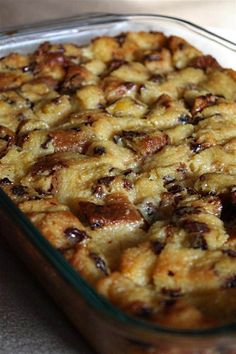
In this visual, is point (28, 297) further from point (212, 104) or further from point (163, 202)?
point (212, 104)

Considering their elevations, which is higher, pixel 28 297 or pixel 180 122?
pixel 180 122

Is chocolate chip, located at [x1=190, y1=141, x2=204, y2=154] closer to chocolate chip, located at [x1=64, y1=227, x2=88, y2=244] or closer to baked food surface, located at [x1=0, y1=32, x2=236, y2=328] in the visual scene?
baked food surface, located at [x1=0, y1=32, x2=236, y2=328]

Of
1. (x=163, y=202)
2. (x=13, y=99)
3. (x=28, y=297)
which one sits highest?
(x=13, y=99)

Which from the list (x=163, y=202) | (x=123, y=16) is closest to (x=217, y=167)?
(x=163, y=202)

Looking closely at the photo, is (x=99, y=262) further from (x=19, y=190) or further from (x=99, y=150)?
(x=99, y=150)

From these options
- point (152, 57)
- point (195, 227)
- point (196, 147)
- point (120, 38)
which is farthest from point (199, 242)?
point (120, 38)

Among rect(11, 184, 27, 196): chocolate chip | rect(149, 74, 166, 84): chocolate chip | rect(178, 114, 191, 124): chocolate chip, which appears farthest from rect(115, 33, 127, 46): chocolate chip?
rect(11, 184, 27, 196): chocolate chip

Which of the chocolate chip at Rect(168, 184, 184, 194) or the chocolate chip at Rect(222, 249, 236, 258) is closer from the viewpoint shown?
the chocolate chip at Rect(222, 249, 236, 258)

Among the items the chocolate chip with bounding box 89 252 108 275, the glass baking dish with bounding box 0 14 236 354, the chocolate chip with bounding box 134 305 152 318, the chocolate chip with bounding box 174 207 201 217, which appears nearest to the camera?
the glass baking dish with bounding box 0 14 236 354

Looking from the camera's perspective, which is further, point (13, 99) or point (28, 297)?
point (13, 99)
